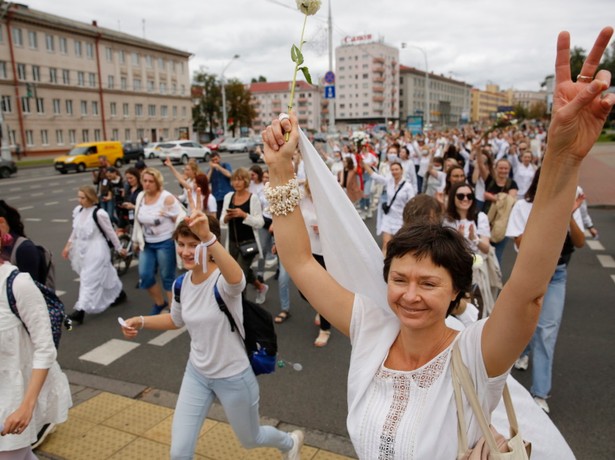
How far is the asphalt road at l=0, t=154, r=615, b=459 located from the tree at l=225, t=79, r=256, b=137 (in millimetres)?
62494

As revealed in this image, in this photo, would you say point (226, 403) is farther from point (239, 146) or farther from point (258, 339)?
point (239, 146)

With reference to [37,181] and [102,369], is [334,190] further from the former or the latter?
[37,181]

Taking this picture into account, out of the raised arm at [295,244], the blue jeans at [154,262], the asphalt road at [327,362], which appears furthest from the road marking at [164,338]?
the raised arm at [295,244]

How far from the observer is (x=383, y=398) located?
1617 mm

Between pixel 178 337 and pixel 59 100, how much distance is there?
52.9m

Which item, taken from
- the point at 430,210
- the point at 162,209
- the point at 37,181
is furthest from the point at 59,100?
the point at 430,210

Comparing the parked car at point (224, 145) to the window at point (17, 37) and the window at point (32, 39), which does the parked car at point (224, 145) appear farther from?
the window at point (17, 37)

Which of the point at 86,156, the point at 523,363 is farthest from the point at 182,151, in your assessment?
the point at 523,363

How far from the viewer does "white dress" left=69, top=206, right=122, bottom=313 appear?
6.33 meters

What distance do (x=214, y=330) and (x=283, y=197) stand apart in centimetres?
139

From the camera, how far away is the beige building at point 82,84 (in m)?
45.9

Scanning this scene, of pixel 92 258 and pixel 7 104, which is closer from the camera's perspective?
pixel 92 258

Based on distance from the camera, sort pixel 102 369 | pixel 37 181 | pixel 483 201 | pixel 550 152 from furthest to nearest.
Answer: pixel 37 181 → pixel 483 201 → pixel 102 369 → pixel 550 152

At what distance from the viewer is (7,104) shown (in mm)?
45344
